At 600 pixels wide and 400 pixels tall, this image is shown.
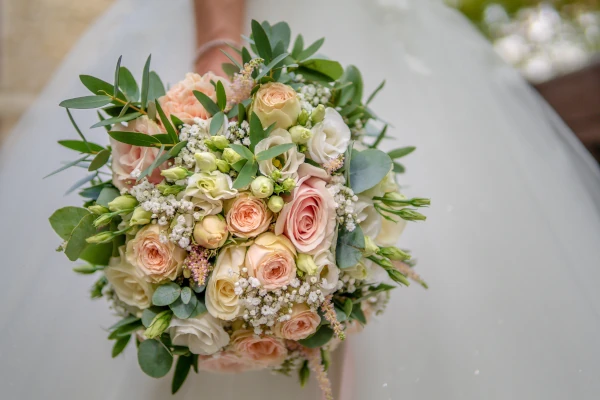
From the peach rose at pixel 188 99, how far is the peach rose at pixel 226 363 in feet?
1.03

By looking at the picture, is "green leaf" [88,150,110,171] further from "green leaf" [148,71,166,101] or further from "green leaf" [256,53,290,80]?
"green leaf" [256,53,290,80]

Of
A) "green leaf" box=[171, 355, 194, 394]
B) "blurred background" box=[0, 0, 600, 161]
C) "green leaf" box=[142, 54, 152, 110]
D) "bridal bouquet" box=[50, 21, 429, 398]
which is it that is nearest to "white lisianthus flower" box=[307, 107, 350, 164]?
"bridal bouquet" box=[50, 21, 429, 398]

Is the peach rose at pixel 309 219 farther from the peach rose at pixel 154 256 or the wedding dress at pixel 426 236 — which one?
the wedding dress at pixel 426 236

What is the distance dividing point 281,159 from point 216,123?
0.09 metres

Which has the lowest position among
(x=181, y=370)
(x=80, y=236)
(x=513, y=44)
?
(x=181, y=370)

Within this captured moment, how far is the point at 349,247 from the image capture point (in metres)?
0.62

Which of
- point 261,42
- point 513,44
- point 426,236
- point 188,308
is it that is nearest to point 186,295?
point 188,308

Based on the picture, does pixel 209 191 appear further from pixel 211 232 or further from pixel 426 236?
pixel 426 236

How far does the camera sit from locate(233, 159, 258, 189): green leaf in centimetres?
58

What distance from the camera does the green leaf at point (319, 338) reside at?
0.66 metres

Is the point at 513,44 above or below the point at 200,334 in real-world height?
above

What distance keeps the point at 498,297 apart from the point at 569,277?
130 millimetres

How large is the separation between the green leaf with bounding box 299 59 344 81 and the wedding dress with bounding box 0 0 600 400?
0.98ft

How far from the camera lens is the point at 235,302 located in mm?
579
